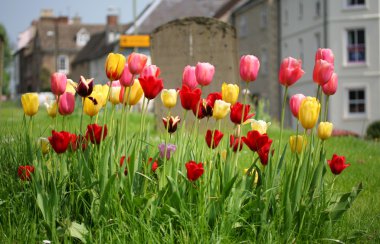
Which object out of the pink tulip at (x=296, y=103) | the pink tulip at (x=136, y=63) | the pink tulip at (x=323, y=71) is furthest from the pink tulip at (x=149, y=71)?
the pink tulip at (x=323, y=71)

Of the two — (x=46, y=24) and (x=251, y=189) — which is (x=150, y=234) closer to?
(x=251, y=189)

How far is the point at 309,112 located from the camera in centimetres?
401

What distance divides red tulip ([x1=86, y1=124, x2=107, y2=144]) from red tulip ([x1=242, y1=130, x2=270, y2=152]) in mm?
854

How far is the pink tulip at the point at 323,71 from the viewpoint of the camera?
412 centimetres

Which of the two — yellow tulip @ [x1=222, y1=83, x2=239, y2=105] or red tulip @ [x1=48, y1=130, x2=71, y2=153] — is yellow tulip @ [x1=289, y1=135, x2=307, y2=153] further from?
red tulip @ [x1=48, y1=130, x2=71, y2=153]

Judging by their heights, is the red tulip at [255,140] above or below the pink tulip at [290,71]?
below

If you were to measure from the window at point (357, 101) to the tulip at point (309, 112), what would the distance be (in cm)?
3480

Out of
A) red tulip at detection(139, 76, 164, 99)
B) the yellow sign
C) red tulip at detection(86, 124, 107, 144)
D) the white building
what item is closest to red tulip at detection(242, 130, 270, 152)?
red tulip at detection(139, 76, 164, 99)

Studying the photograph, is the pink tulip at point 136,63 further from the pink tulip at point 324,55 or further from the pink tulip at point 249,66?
the pink tulip at point 324,55

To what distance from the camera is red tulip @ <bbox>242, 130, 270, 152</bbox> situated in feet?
13.7

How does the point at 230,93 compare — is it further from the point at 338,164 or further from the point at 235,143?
the point at 338,164

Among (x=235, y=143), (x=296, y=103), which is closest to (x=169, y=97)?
(x=235, y=143)

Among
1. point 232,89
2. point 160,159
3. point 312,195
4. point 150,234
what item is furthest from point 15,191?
point 312,195

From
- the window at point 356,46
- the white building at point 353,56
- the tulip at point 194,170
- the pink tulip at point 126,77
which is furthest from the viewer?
the window at point 356,46
